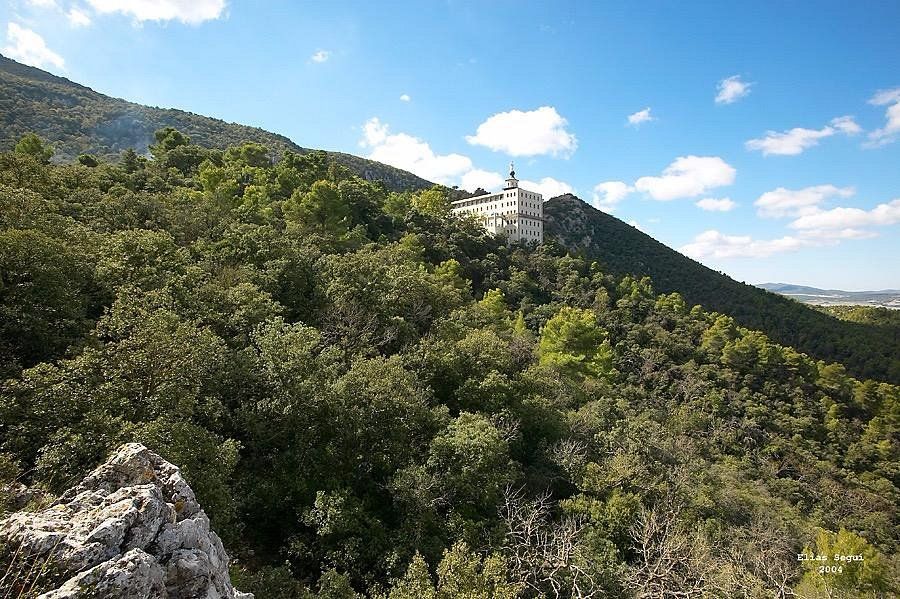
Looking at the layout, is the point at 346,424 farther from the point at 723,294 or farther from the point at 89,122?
the point at 89,122

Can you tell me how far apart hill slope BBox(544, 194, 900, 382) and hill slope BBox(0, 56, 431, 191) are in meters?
49.9

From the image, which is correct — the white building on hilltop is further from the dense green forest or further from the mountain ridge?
the dense green forest

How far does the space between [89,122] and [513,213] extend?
85.1m

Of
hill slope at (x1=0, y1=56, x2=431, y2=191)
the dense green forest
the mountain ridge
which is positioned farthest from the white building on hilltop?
the dense green forest

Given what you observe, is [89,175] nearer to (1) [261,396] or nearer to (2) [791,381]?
(1) [261,396]

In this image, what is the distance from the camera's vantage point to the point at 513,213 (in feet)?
265

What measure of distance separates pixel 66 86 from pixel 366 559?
139528 mm

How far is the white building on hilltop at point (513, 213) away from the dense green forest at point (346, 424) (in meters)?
45.7

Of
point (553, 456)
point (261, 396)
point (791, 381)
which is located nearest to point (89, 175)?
point (261, 396)

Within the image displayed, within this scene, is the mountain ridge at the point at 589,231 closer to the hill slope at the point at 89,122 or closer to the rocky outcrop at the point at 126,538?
the hill slope at the point at 89,122

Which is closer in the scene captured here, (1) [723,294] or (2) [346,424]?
(2) [346,424]

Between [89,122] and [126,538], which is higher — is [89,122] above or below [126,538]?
above

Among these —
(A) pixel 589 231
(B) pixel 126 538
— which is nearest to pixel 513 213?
(A) pixel 589 231

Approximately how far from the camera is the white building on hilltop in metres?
80.0
